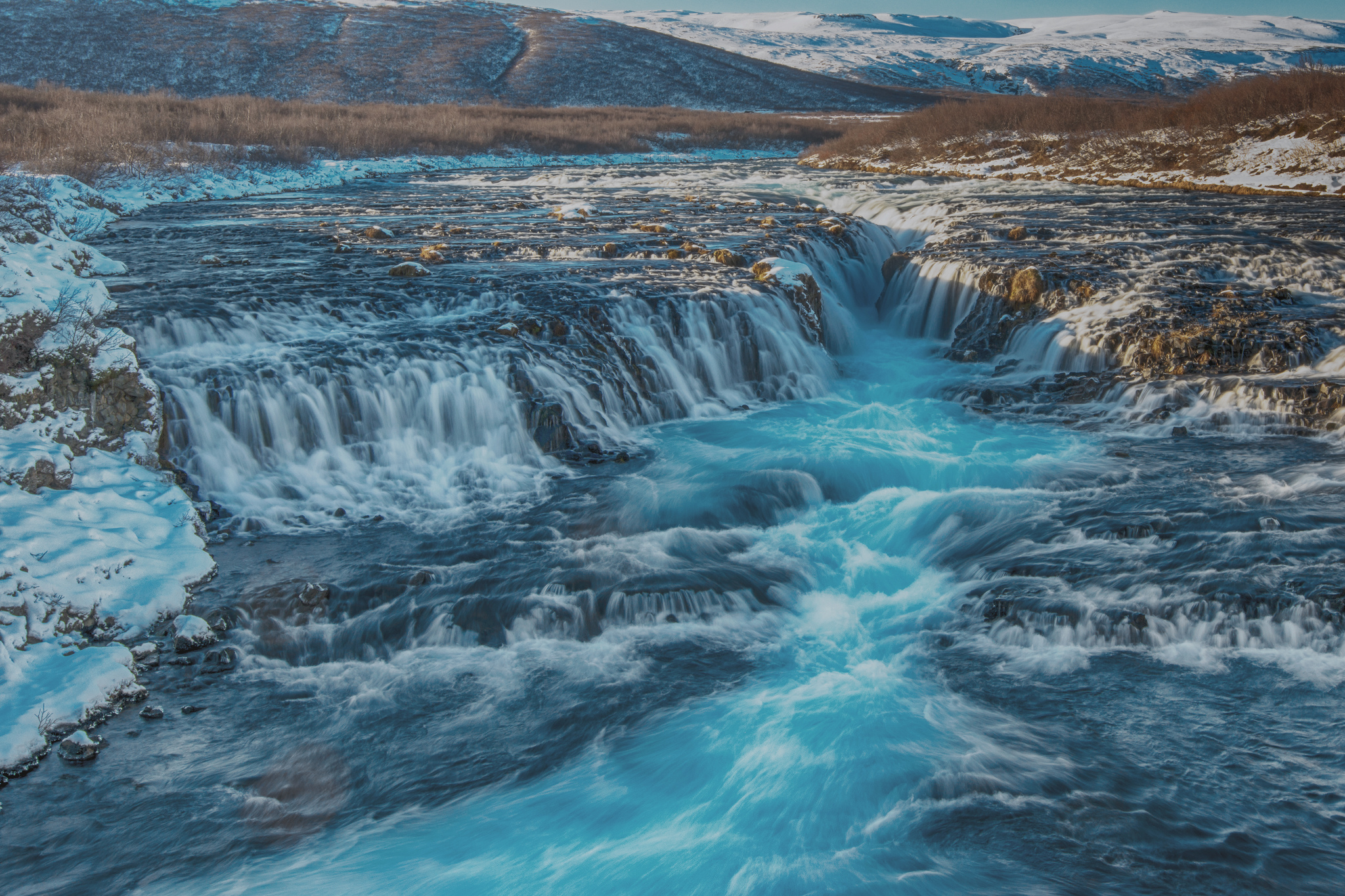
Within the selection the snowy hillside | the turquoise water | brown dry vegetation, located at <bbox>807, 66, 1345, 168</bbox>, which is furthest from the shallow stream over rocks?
the snowy hillside

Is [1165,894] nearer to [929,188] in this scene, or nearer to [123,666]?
[123,666]

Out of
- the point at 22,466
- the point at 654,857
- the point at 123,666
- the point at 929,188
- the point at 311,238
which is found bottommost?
the point at 654,857

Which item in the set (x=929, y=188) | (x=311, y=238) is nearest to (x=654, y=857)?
(x=311, y=238)

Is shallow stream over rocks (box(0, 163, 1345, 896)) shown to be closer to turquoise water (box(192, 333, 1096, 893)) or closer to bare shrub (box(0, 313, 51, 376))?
turquoise water (box(192, 333, 1096, 893))

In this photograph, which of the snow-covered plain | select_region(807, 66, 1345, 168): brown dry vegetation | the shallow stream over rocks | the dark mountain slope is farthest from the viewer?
the dark mountain slope

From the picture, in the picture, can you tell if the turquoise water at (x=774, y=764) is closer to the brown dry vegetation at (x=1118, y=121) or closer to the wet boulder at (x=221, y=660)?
the wet boulder at (x=221, y=660)

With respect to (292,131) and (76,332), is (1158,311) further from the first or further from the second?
(292,131)
